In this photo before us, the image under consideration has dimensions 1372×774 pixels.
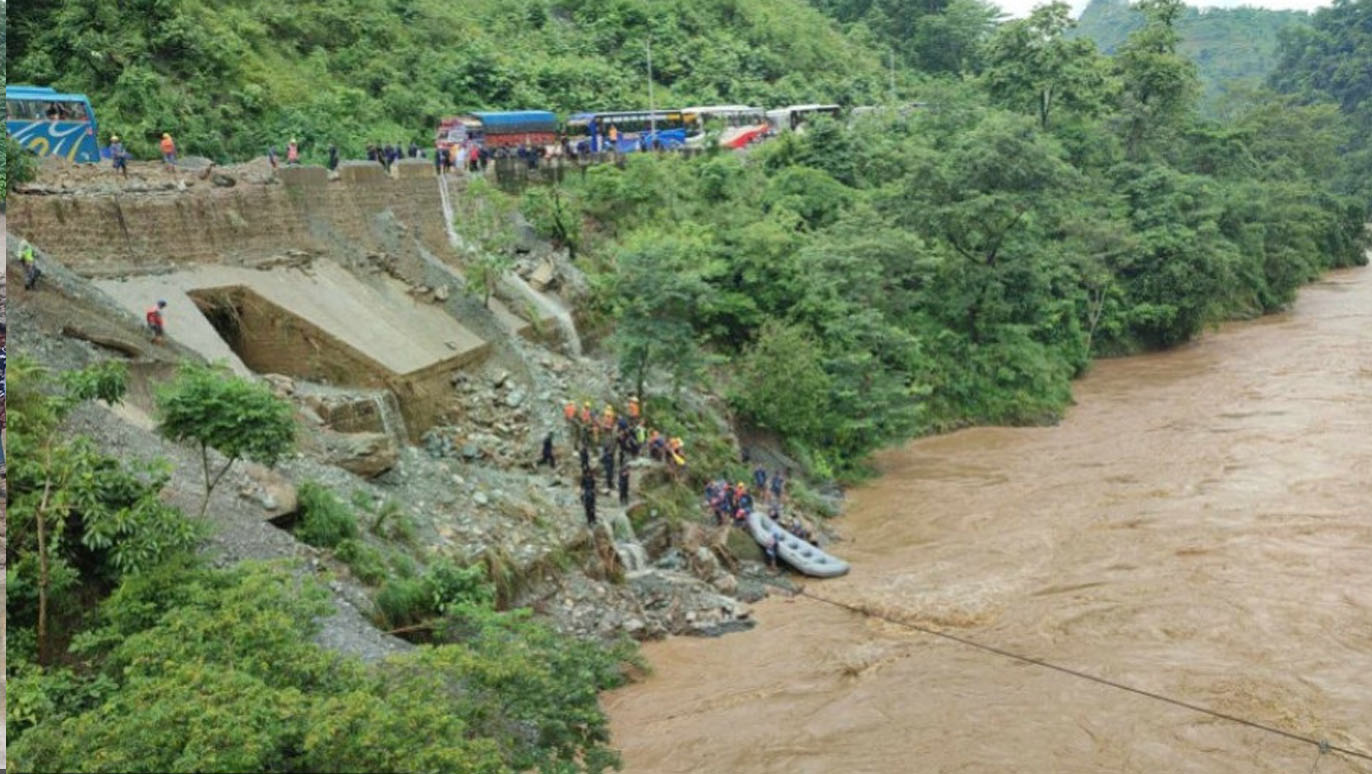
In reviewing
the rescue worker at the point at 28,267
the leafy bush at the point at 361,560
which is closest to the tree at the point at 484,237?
the rescue worker at the point at 28,267

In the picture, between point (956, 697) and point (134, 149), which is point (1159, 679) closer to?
point (956, 697)

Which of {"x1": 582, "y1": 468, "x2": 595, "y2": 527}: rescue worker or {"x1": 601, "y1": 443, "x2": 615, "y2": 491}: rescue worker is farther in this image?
{"x1": 601, "y1": 443, "x2": 615, "y2": 491}: rescue worker

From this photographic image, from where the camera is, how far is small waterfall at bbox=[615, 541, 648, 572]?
1938 centimetres

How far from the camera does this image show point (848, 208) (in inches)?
1422

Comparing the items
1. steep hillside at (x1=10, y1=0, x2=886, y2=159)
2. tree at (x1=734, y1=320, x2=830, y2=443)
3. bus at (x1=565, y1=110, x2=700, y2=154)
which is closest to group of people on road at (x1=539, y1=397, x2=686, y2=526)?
tree at (x1=734, y1=320, x2=830, y2=443)

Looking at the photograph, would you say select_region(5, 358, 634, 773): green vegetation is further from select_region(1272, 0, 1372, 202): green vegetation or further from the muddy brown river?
select_region(1272, 0, 1372, 202): green vegetation

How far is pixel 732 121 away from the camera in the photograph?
149 feet

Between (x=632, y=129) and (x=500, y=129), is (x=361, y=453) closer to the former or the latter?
(x=500, y=129)

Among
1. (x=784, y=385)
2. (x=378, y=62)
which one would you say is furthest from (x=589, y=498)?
(x=378, y=62)

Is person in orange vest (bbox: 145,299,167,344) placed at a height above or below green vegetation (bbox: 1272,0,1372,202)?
below

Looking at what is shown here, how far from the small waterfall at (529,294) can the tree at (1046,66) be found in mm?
28202

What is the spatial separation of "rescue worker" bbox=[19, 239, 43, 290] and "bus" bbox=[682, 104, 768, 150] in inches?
1050

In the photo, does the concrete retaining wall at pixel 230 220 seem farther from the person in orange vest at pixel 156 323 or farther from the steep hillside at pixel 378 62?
the steep hillside at pixel 378 62

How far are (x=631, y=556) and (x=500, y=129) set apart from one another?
800 inches
